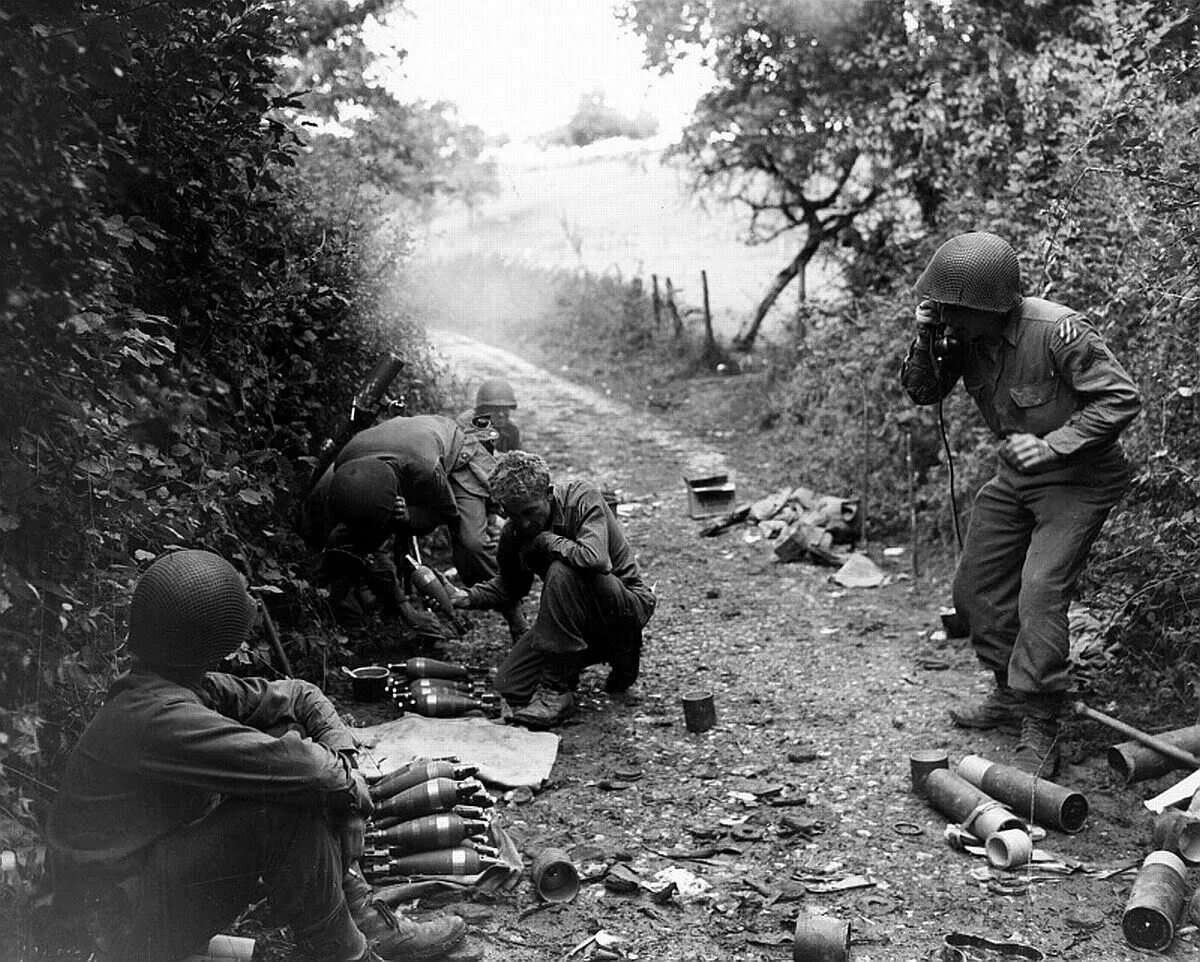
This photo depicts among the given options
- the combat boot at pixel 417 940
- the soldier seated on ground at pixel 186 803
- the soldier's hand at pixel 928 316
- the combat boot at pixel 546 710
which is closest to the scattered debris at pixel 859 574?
the combat boot at pixel 546 710

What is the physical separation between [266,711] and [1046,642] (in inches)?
132

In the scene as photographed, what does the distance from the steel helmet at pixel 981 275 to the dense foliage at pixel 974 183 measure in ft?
3.72

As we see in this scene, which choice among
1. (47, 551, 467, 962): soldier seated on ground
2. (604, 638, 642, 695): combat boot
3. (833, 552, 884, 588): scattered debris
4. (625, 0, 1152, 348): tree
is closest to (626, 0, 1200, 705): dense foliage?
(625, 0, 1152, 348): tree

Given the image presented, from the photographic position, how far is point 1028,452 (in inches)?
214

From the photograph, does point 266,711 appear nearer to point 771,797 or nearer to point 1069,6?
point 771,797

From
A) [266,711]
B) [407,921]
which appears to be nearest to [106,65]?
[266,711]

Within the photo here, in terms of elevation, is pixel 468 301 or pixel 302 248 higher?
pixel 302 248

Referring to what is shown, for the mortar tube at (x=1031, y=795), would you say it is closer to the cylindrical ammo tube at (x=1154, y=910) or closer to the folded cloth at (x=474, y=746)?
the cylindrical ammo tube at (x=1154, y=910)

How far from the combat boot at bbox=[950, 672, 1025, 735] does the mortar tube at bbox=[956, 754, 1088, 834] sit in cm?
69

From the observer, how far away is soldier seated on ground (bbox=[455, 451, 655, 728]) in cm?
641

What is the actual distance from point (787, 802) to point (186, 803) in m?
2.76

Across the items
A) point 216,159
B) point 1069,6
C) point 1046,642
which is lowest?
point 1046,642

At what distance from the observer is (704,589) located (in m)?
9.09

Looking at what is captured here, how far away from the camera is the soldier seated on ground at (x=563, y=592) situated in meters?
6.41
